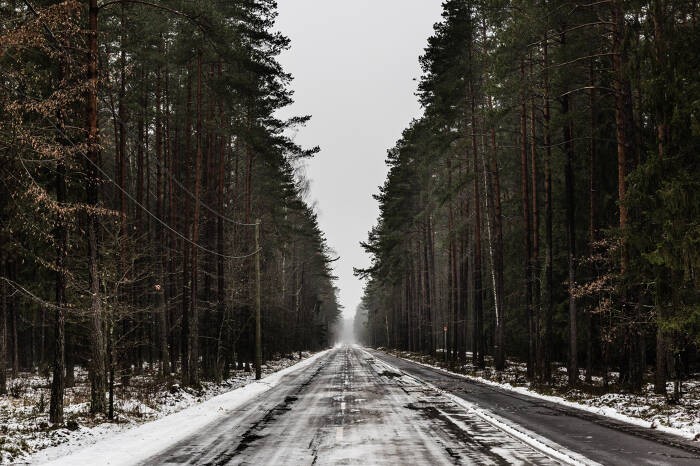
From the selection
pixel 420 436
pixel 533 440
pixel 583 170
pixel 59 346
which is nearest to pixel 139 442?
pixel 59 346

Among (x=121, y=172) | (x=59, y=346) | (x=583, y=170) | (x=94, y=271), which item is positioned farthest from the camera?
(x=583, y=170)

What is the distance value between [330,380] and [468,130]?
18038mm

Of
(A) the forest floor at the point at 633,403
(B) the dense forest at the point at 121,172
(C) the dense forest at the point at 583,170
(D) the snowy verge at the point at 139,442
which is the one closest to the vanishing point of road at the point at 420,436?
(D) the snowy verge at the point at 139,442

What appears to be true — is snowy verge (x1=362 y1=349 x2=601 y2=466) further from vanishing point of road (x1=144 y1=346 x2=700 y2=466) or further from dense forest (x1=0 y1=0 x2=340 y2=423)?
dense forest (x1=0 y1=0 x2=340 y2=423)

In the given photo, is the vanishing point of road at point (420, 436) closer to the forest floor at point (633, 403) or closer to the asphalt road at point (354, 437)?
the asphalt road at point (354, 437)

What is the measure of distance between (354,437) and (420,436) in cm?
131

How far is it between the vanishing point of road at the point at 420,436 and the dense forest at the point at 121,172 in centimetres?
454

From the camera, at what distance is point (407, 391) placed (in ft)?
66.3

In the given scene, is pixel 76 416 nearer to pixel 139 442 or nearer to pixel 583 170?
pixel 139 442

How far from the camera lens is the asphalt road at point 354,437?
880 centimetres

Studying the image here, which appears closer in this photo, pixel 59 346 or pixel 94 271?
pixel 59 346

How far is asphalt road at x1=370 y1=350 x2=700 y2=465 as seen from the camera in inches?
351

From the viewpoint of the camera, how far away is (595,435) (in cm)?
1109

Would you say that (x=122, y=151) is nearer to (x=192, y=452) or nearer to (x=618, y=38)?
(x=192, y=452)
